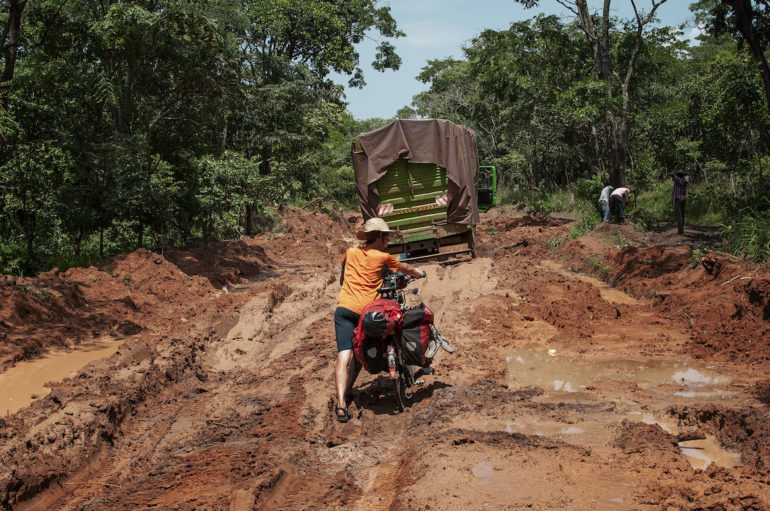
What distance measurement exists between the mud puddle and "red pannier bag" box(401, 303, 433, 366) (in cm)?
369

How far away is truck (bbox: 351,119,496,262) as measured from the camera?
1389 centimetres

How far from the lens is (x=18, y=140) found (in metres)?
12.0

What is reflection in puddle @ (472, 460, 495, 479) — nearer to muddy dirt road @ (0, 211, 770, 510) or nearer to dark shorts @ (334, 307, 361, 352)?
muddy dirt road @ (0, 211, 770, 510)

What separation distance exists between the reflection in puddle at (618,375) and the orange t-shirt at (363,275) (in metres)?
1.99

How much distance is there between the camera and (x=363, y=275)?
5.83 meters

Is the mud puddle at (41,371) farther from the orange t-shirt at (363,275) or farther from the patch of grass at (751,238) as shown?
the patch of grass at (751,238)

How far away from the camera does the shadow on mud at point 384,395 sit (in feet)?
20.0

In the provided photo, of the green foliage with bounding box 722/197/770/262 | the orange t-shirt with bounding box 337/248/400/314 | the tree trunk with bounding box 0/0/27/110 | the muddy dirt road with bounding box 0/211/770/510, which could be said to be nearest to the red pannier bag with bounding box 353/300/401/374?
the orange t-shirt with bounding box 337/248/400/314

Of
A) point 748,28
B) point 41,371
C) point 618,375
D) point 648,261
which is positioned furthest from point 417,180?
point 41,371

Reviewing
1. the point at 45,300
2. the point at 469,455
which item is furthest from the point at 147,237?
the point at 469,455

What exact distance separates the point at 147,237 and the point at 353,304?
11983mm

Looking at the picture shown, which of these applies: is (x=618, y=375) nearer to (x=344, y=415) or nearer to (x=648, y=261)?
(x=344, y=415)

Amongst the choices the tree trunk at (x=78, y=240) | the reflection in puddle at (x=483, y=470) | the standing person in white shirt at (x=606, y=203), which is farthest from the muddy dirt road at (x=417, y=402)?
the standing person in white shirt at (x=606, y=203)

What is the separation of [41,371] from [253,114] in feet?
61.6
